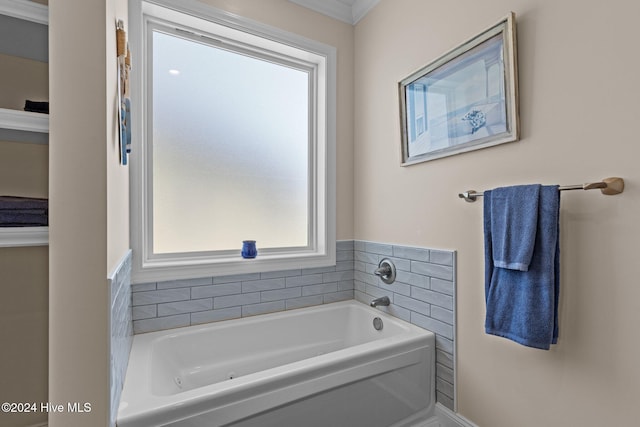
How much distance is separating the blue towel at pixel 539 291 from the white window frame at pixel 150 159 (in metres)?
1.26

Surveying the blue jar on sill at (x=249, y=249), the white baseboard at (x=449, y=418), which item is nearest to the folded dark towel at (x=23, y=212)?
the blue jar on sill at (x=249, y=249)

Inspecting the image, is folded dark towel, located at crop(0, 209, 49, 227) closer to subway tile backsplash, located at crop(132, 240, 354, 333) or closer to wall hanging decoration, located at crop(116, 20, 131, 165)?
wall hanging decoration, located at crop(116, 20, 131, 165)

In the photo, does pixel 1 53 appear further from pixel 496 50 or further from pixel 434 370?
pixel 434 370

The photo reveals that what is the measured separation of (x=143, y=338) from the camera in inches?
65.2

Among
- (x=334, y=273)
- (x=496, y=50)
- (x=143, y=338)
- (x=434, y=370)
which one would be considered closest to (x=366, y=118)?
(x=496, y=50)

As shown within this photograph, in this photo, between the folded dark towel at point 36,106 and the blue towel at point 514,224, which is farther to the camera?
the blue towel at point 514,224

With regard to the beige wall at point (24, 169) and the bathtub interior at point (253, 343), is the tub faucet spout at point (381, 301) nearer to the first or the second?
the bathtub interior at point (253, 343)

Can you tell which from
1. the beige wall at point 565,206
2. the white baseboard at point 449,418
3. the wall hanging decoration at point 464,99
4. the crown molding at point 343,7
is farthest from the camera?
the crown molding at point 343,7

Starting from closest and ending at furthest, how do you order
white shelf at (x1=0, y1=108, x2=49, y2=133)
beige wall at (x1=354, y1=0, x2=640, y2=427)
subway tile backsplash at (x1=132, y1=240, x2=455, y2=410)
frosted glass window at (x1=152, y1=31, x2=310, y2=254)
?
white shelf at (x1=0, y1=108, x2=49, y2=133) → beige wall at (x1=354, y1=0, x2=640, y2=427) → subway tile backsplash at (x1=132, y1=240, x2=455, y2=410) → frosted glass window at (x1=152, y1=31, x2=310, y2=254)

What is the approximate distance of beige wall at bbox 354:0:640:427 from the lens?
99 centimetres

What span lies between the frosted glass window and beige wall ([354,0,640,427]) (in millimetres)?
1002

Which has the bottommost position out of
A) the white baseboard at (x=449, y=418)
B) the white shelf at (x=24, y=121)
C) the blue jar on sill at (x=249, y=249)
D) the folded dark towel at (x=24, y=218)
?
the white baseboard at (x=449, y=418)

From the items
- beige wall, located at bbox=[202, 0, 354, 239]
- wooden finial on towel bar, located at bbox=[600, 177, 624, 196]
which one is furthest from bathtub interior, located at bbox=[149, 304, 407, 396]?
wooden finial on towel bar, located at bbox=[600, 177, 624, 196]

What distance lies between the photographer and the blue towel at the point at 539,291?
1.09 metres
